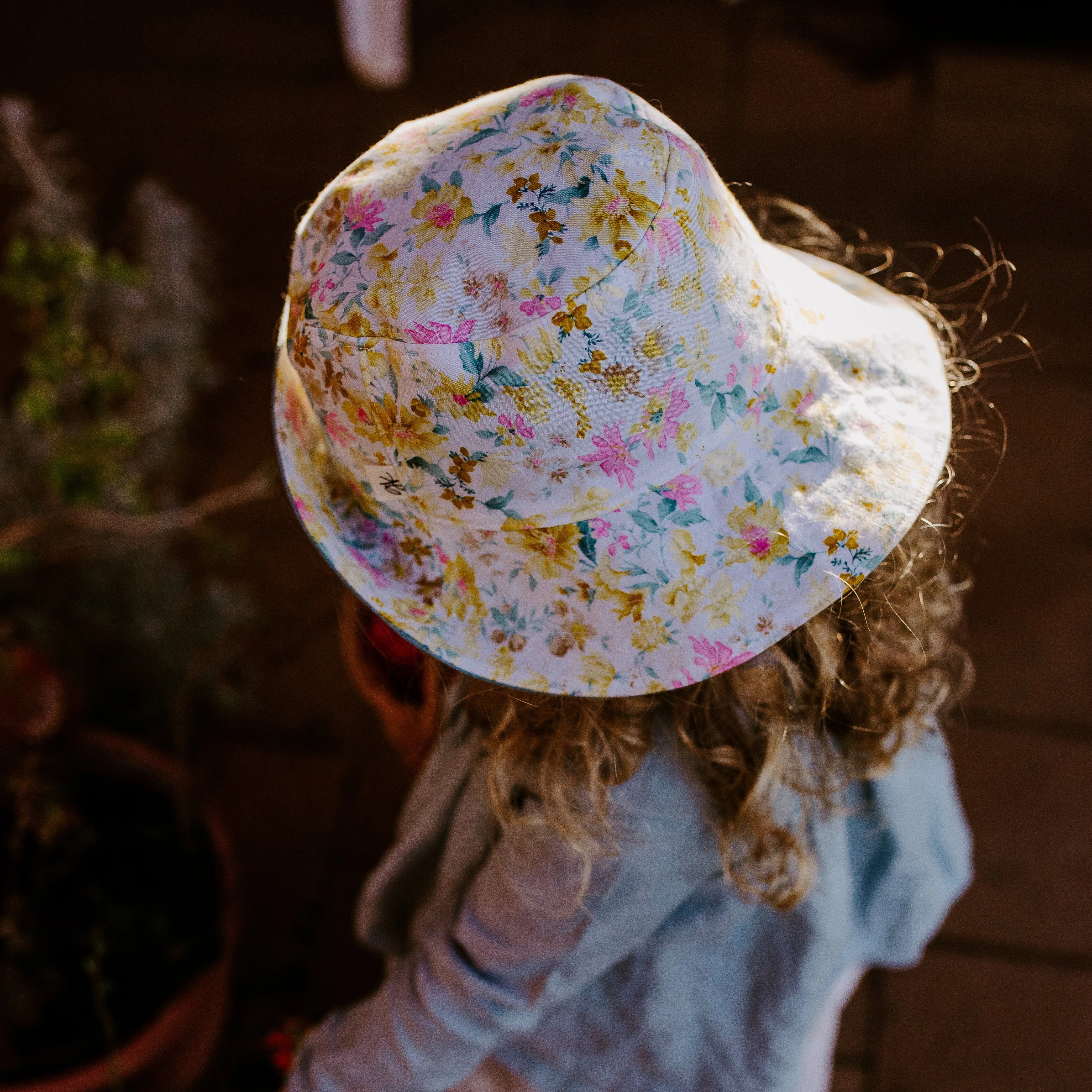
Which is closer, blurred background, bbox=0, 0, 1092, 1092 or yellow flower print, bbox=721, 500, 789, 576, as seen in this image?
yellow flower print, bbox=721, 500, 789, 576

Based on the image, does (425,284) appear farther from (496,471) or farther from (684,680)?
(684,680)

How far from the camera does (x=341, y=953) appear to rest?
4.89 feet

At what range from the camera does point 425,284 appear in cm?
62

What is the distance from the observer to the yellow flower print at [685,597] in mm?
715

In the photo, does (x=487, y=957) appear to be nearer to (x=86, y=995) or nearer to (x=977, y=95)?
(x=86, y=995)

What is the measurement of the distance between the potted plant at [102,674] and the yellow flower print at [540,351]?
0.69 meters

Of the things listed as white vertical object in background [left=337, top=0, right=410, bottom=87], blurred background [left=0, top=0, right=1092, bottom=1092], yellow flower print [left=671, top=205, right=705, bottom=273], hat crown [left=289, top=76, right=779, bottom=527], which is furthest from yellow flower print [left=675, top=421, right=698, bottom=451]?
white vertical object in background [left=337, top=0, right=410, bottom=87]

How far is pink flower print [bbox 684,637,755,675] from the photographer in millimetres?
722

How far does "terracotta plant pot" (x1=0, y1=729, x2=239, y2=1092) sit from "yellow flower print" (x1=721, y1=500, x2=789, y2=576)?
2.71 feet

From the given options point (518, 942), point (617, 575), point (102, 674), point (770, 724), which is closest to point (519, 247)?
point (617, 575)

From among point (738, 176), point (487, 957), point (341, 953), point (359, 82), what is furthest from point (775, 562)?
point (359, 82)

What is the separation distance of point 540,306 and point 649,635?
260 mm

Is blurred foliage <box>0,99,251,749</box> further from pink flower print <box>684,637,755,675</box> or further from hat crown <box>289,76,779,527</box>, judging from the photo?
pink flower print <box>684,637,755,675</box>

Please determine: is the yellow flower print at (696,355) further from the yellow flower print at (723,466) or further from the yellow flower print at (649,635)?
the yellow flower print at (649,635)
